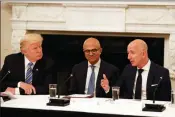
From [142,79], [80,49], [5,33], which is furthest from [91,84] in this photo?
[5,33]

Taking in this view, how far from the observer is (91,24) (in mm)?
5289

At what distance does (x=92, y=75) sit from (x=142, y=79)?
1.71 feet

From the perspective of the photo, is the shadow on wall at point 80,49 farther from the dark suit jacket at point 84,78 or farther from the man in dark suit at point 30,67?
the man in dark suit at point 30,67

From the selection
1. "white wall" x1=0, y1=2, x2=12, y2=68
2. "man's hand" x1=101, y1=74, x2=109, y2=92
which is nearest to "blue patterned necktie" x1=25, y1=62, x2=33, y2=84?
"man's hand" x1=101, y1=74, x2=109, y2=92

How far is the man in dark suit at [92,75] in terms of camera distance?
358 centimetres

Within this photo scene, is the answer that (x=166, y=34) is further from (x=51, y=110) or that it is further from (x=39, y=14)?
(x=51, y=110)

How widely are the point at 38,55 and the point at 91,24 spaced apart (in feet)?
6.07

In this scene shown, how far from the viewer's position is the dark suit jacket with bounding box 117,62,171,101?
3.29 m

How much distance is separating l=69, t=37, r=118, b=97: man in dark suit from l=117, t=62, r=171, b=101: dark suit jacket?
175 millimetres

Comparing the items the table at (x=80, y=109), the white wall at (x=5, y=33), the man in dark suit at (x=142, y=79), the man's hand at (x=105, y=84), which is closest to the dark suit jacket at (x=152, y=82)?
the man in dark suit at (x=142, y=79)

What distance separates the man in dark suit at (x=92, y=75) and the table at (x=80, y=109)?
0.54m

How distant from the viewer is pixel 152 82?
333cm

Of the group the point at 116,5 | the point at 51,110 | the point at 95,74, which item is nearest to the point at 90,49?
the point at 95,74

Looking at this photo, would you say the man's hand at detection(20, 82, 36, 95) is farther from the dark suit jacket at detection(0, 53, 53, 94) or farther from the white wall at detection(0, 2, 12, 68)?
the white wall at detection(0, 2, 12, 68)
